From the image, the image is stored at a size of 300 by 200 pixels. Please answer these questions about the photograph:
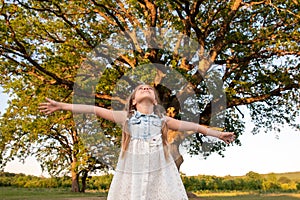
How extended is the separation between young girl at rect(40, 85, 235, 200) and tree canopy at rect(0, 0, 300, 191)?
8.74m

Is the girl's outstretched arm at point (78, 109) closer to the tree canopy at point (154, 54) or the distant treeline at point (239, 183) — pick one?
the tree canopy at point (154, 54)

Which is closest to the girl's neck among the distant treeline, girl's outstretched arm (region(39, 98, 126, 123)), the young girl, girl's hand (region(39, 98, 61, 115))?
the young girl

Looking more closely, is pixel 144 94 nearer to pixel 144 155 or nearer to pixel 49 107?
pixel 144 155

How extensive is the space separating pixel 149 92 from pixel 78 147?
17.0 meters

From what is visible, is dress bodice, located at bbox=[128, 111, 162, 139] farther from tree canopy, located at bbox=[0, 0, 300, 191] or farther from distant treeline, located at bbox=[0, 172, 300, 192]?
distant treeline, located at bbox=[0, 172, 300, 192]

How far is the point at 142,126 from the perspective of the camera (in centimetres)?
559

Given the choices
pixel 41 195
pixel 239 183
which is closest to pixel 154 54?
pixel 41 195

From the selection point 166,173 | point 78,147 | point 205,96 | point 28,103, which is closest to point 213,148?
point 205,96

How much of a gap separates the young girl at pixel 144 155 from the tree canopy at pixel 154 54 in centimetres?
874

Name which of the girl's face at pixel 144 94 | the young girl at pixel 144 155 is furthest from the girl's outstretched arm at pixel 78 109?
the girl's face at pixel 144 94

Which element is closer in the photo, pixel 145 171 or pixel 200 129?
pixel 145 171

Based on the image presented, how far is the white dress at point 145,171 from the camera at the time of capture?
17.7ft

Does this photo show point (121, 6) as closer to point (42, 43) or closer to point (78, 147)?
point (42, 43)

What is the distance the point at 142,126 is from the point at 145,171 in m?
0.63
